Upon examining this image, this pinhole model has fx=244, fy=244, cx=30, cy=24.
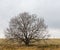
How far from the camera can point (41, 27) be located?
56.3m

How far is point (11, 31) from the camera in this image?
56.0 m

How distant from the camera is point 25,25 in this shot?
182 feet

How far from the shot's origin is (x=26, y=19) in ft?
185

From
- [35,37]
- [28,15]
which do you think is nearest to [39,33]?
[35,37]

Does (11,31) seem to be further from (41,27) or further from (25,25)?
(41,27)

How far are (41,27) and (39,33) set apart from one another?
6.25ft

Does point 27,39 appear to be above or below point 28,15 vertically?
below

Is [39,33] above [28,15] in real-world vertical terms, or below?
below

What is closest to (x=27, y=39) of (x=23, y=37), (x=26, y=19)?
(x=23, y=37)

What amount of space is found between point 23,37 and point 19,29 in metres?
2.04

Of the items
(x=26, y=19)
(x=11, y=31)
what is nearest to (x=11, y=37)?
(x=11, y=31)

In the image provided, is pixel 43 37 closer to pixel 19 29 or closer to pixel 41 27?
pixel 41 27

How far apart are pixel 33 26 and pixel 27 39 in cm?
327

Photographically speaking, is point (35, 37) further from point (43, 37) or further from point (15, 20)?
point (15, 20)
